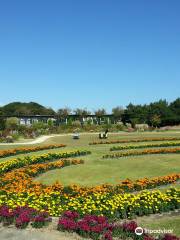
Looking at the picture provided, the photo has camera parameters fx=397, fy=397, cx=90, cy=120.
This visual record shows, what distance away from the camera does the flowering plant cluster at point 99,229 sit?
8.23 meters

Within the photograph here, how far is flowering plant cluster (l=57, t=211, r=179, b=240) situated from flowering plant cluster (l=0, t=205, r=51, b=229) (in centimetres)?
50

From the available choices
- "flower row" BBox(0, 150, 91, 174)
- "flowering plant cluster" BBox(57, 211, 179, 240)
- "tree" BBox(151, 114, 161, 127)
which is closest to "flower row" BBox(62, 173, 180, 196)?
"flowering plant cluster" BBox(57, 211, 179, 240)

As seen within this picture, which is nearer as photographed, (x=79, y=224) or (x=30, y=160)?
(x=79, y=224)

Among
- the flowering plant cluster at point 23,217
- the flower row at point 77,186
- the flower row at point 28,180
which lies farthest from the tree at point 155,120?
the flowering plant cluster at point 23,217

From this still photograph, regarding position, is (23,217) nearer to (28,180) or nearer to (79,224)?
(79,224)

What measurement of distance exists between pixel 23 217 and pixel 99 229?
1.95m

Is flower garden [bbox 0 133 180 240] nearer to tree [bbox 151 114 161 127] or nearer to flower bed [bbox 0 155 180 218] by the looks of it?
flower bed [bbox 0 155 180 218]

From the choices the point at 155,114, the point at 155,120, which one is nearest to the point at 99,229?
the point at 155,120

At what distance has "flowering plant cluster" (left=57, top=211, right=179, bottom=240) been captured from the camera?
823cm

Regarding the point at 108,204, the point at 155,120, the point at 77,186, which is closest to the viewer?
the point at 108,204

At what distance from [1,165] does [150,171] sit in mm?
7090

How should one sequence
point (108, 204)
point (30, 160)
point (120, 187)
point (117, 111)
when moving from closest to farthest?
point (108, 204), point (120, 187), point (30, 160), point (117, 111)

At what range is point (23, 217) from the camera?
925 centimetres

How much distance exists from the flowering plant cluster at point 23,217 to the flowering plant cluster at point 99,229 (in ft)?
1.63
